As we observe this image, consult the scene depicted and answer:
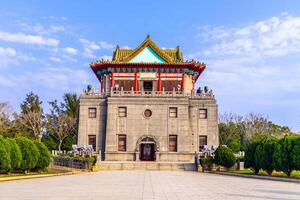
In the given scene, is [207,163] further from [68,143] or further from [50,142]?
[68,143]

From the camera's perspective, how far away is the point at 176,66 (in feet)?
138

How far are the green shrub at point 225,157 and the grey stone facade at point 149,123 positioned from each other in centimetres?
909

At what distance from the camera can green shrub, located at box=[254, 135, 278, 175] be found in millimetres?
22562

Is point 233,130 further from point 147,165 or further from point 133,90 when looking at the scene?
point 147,165

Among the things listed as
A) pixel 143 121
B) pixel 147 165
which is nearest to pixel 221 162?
pixel 147 165

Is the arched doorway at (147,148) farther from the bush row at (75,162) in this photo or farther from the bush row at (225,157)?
the bush row at (225,157)

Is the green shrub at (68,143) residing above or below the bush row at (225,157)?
above

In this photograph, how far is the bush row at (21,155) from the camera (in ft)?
63.7

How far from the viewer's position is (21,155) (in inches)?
832

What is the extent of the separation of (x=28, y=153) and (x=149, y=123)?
18581mm

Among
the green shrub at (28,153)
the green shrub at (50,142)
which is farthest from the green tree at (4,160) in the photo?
the green shrub at (50,142)

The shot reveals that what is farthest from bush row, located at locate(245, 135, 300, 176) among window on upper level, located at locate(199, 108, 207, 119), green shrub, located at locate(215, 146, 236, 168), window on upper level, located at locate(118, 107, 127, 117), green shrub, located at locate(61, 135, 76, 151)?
green shrub, located at locate(61, 135, 76, 151)

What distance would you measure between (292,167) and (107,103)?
892 inches

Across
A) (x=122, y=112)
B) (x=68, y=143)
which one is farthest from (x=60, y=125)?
(x=122, y=112)
